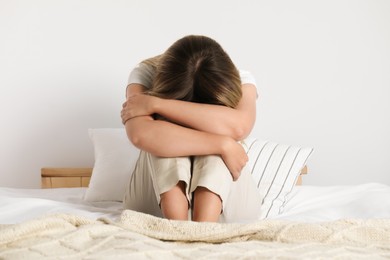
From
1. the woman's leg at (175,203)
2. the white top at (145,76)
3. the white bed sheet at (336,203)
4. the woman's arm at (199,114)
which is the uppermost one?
the white top at (145,76)

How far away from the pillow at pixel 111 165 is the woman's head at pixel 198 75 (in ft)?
1.74

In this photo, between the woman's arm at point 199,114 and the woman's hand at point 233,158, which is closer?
the woman's hand at point 233,158

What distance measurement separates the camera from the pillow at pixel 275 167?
2168 millimetres

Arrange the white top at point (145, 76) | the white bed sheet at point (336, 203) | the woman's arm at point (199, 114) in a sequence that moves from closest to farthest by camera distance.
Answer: the woman's arm at point (199, 114) → the white bed sheet at point (336, 203) → the white top at point (145, 76)

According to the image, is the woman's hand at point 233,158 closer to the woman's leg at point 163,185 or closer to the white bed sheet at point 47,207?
the woman's leg at point 163,185

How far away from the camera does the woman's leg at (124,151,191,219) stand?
1564 mm

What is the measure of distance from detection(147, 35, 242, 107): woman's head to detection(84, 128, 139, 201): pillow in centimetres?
53

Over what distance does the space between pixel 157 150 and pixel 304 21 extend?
148cm

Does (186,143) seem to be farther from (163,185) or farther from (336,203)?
(336,203)

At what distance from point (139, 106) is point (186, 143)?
25cm

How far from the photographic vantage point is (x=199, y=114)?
1766mm

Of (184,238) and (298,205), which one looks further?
(298,205)

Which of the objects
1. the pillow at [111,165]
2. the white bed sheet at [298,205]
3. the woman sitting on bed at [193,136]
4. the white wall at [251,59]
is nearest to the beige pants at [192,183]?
the woman sitting on bed at [193,136]

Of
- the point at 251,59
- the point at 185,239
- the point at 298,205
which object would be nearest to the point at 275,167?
the point at 298,205
